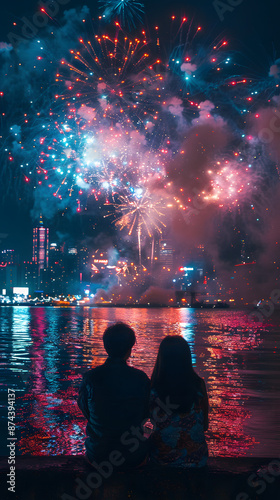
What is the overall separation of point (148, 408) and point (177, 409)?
202 mm

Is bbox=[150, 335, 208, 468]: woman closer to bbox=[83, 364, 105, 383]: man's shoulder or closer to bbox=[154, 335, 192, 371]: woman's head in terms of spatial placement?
bbox=[154, 335, 192, 371]: woman's head

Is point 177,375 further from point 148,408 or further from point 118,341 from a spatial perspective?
point 118,341

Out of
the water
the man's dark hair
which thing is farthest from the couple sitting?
the water

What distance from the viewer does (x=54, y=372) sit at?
1392cm

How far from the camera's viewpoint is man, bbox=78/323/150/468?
3572 millimetres

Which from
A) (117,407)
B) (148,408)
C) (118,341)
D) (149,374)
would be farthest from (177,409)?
(149,374)

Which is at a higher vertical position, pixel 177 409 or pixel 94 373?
pixel 94 373

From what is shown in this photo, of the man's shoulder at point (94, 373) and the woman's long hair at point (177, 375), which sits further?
the man's shoulder at point (94, 373)

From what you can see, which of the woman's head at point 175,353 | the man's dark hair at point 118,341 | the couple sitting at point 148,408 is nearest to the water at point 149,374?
the couple sitting at point 148,408

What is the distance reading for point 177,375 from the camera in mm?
3547

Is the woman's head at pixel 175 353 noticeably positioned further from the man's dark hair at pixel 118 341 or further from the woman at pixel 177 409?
the man's dark hair at pixel 118 341

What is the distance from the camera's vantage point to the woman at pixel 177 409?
140 inches

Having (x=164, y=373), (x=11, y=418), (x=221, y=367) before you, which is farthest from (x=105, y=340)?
(x=221, y=367)

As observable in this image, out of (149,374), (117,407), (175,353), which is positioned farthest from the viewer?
(149,374)
